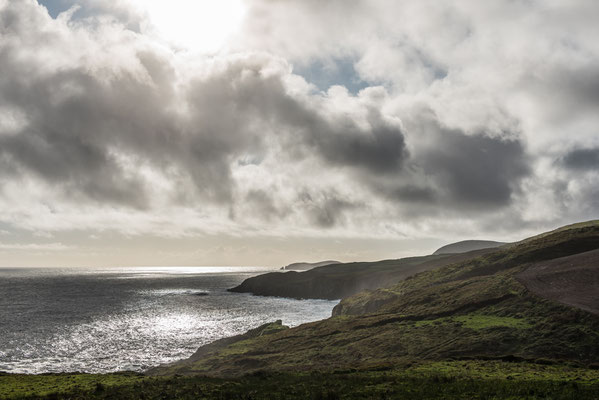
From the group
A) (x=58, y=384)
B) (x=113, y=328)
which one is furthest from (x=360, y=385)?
(x=113, y=328)

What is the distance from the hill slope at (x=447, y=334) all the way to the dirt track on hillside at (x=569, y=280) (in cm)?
113

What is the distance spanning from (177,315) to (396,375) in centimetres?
10596

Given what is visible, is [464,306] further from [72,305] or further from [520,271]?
[72,305]

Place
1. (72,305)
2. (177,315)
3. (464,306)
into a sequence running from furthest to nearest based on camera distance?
(72,305) → (177,315) → (464,306)

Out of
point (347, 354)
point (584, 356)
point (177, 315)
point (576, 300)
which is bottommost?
point (177, 315)

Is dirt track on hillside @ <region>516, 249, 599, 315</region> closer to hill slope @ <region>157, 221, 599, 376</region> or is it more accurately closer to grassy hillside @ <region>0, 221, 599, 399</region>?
grassy hillside @ <region>0, 221, 599, 399</region>

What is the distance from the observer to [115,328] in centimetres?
9362

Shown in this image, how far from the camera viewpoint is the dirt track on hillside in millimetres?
45625

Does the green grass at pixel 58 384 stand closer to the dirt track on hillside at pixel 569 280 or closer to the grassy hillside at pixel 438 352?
the grassy hillside at pixel 438 352

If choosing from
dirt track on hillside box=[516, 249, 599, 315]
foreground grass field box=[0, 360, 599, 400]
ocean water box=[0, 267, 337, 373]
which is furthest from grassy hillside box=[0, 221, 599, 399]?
ocean water box=[0, 267, 337, 373]

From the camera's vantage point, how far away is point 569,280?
2101 inches

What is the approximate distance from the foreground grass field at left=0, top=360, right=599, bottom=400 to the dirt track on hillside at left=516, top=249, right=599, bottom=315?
19882mm

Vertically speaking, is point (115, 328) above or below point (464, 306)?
below

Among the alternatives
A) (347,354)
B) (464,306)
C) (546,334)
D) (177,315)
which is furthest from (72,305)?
(546,334)
